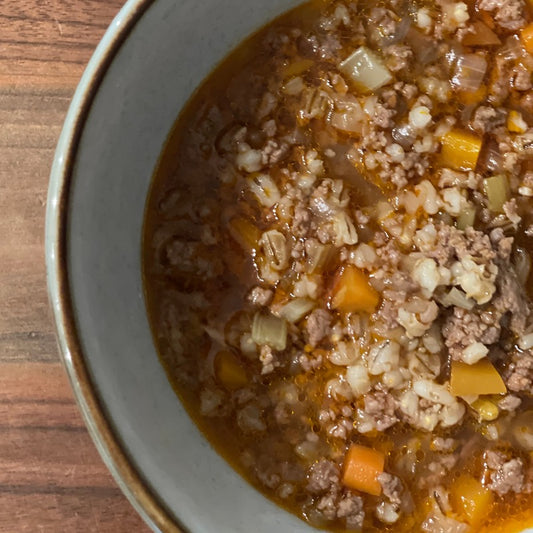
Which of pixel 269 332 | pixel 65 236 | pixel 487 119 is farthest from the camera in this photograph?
pixel 487 119

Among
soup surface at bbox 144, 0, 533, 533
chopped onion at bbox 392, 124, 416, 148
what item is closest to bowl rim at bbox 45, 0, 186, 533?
soup surface at bbox 144, 0, 533, 533

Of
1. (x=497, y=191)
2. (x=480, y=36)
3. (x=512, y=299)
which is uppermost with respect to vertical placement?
(x=480, y=36)

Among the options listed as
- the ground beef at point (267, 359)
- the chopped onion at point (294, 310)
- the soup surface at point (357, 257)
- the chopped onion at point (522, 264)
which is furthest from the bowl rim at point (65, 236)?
the chopped onion at point (522, 264)

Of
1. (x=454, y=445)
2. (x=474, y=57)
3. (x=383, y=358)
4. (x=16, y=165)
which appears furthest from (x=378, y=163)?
(x=16, y=165)

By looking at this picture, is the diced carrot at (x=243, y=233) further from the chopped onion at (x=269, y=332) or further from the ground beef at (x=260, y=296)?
the chopped onion at (x=269, y=332)

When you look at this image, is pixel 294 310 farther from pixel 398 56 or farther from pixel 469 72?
pixel 469 72

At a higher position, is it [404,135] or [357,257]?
[404,135]

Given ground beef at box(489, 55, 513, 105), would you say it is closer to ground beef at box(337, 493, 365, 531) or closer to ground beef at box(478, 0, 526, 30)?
ground beef at box(478, 0, 526, 30)

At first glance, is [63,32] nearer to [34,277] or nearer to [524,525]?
[34,277]

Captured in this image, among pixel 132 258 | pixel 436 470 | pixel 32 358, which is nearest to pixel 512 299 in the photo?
pixel 436 470
